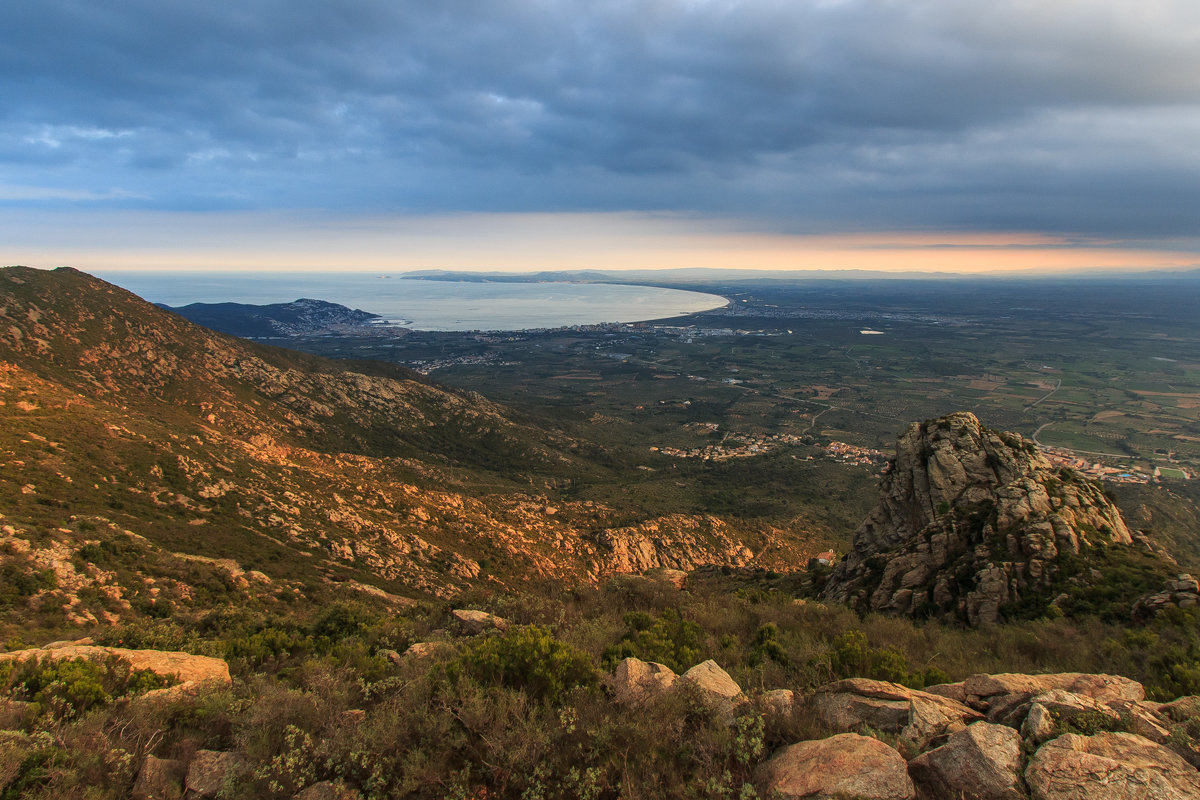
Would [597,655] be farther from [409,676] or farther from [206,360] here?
[206,360]

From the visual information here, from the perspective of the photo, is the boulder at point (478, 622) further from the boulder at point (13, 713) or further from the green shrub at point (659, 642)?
the boulder at point (13, 713)

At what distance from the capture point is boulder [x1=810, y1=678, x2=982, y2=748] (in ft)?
24.1

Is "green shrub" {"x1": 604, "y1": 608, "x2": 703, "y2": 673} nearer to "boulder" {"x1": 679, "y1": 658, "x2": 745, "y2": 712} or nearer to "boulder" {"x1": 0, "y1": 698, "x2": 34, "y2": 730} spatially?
"boulder" {"x1": 679, "y1": 658, "x2": 745, "y2": 712}

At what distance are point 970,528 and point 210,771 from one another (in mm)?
26549

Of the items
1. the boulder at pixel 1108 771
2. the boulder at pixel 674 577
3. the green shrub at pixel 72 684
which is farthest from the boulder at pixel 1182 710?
the boulder at pixel 674 577

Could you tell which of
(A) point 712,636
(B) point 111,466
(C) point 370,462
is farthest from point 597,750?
(C) point 370,462

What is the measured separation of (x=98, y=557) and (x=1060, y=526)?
39.2 m

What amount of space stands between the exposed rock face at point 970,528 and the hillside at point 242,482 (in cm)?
2000

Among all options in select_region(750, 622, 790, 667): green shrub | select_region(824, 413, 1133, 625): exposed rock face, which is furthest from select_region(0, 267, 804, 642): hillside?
select_region(750, 622, 790, 667): green shrub

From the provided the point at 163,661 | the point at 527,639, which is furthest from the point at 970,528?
the point at 163,661

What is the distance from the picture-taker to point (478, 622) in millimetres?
14648

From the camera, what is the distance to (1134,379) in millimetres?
179750

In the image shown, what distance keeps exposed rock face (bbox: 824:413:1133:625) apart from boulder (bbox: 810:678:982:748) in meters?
12.5

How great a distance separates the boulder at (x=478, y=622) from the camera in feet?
47.1
